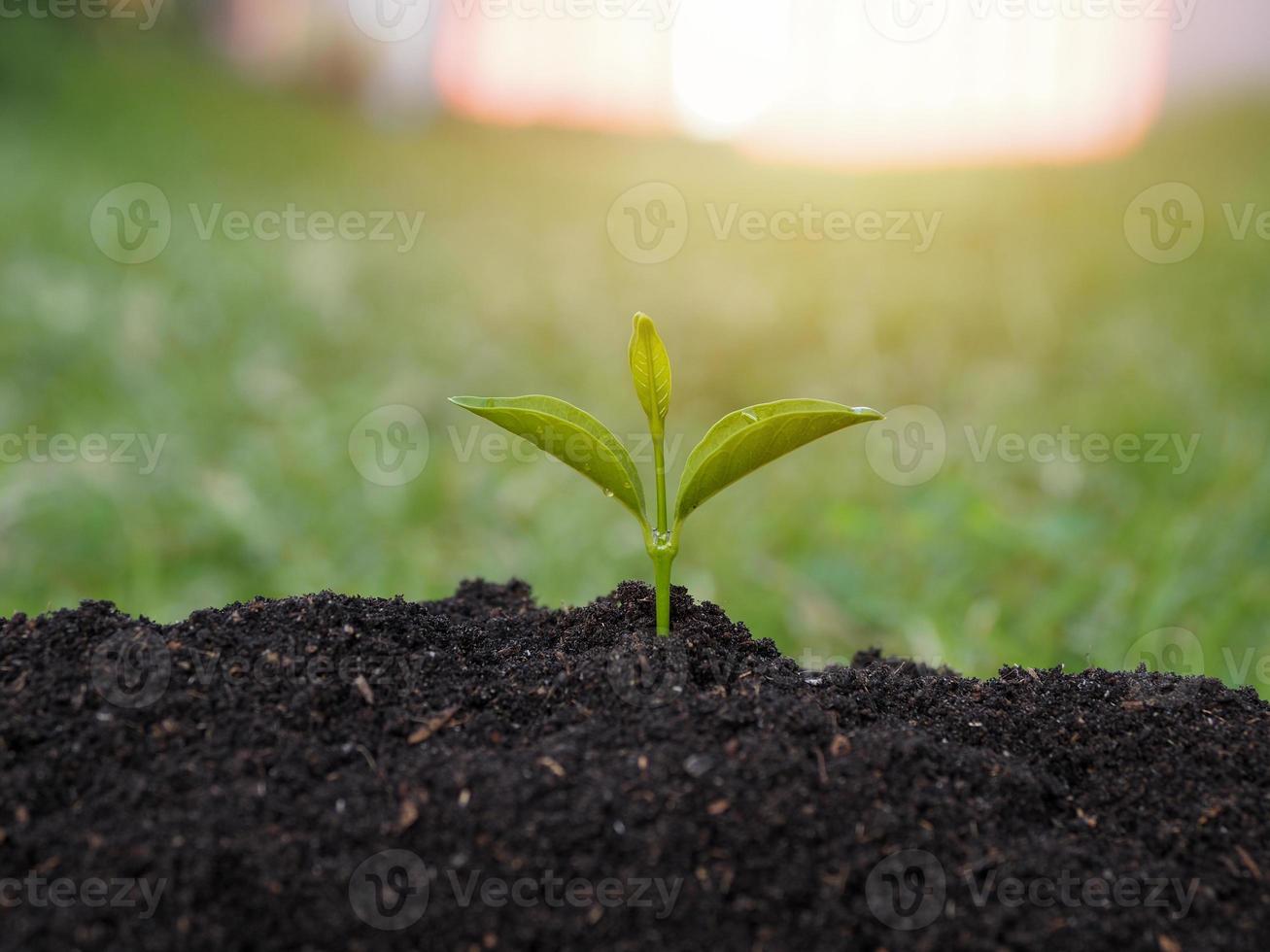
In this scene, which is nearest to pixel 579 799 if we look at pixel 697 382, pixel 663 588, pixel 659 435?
pixel 663 588

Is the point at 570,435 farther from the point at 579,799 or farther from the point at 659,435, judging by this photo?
the point at 579,799

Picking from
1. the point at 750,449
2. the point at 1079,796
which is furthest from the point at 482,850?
the point at 1079,796

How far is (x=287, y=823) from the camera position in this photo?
3.24 ft

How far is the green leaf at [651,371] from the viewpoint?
1161mm

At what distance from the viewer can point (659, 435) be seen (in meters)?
1.22

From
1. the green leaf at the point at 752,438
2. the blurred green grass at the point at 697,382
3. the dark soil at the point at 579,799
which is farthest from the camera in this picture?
the blurred green grass at the point at 697,382

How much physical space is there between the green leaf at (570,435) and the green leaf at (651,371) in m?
0.05

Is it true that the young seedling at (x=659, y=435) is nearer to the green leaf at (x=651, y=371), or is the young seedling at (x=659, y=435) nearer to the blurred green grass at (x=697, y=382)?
the green leaf at (x=651, y=371)

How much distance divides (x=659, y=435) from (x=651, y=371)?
0.08 m

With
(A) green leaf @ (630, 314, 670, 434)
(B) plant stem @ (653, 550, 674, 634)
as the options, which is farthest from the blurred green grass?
(A) green leaf @ (630, 314, 670, 434)

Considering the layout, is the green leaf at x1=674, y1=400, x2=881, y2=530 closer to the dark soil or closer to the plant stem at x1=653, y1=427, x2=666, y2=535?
the plant stem at x1=653, y1=427, x2=666, y2=535

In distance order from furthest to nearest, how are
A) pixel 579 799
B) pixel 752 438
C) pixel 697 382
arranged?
pixel 697 382 < pixel 752 438 < pixel 579 799

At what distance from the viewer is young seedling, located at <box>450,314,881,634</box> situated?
3.80 ft

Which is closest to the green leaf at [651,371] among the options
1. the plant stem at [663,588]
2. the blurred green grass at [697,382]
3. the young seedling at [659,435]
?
the young seedling at [659,435]
